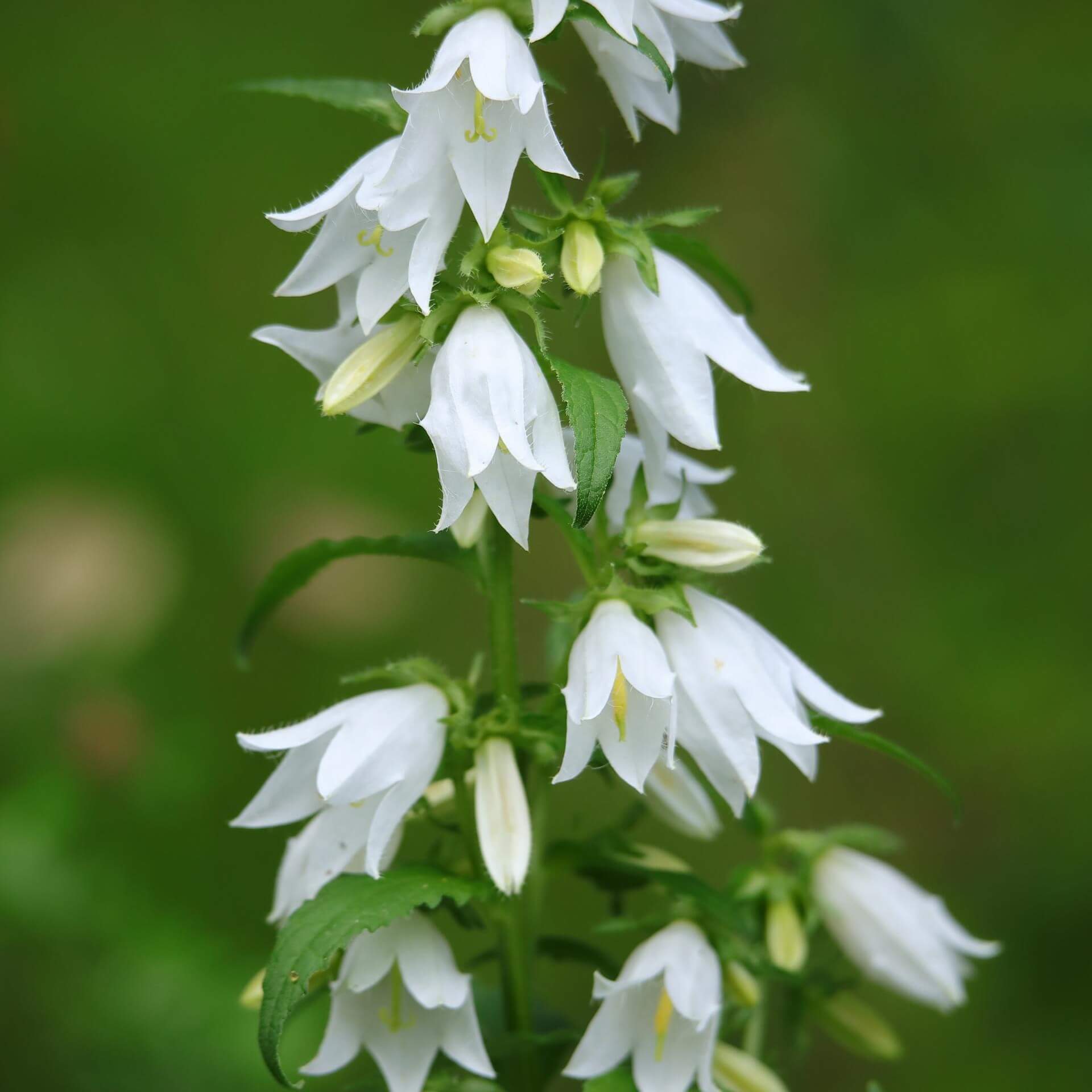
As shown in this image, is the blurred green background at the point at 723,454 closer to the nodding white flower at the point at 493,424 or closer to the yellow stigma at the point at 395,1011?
the yellow stigma at the point at 395,1011

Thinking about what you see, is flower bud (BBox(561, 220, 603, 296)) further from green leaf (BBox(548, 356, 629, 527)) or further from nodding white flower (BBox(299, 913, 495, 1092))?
nodding white flower (BBox(299, 913, 495, 1092))

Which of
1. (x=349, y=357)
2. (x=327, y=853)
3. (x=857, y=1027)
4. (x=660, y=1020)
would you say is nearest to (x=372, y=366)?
(x=349, y=357)

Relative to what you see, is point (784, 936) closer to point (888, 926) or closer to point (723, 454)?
point (888, 926)

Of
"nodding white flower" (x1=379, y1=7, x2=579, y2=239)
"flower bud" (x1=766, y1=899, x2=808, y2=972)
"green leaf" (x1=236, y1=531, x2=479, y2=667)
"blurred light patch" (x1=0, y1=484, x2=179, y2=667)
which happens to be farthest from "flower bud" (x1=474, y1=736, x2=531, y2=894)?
"blurred light patch" (x1=0, y1=484, x2=179, y2=667)

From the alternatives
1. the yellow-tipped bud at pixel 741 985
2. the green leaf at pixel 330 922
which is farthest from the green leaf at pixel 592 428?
the yellow-tipped bud at pixel 741 985

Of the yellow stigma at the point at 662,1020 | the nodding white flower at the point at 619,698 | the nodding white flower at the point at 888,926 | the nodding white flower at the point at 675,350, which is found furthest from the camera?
the nodding white flower at the point at 888,926

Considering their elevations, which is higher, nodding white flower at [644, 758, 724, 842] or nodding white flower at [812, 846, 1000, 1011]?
nodding white flower at [644, 758, 724, 842]
